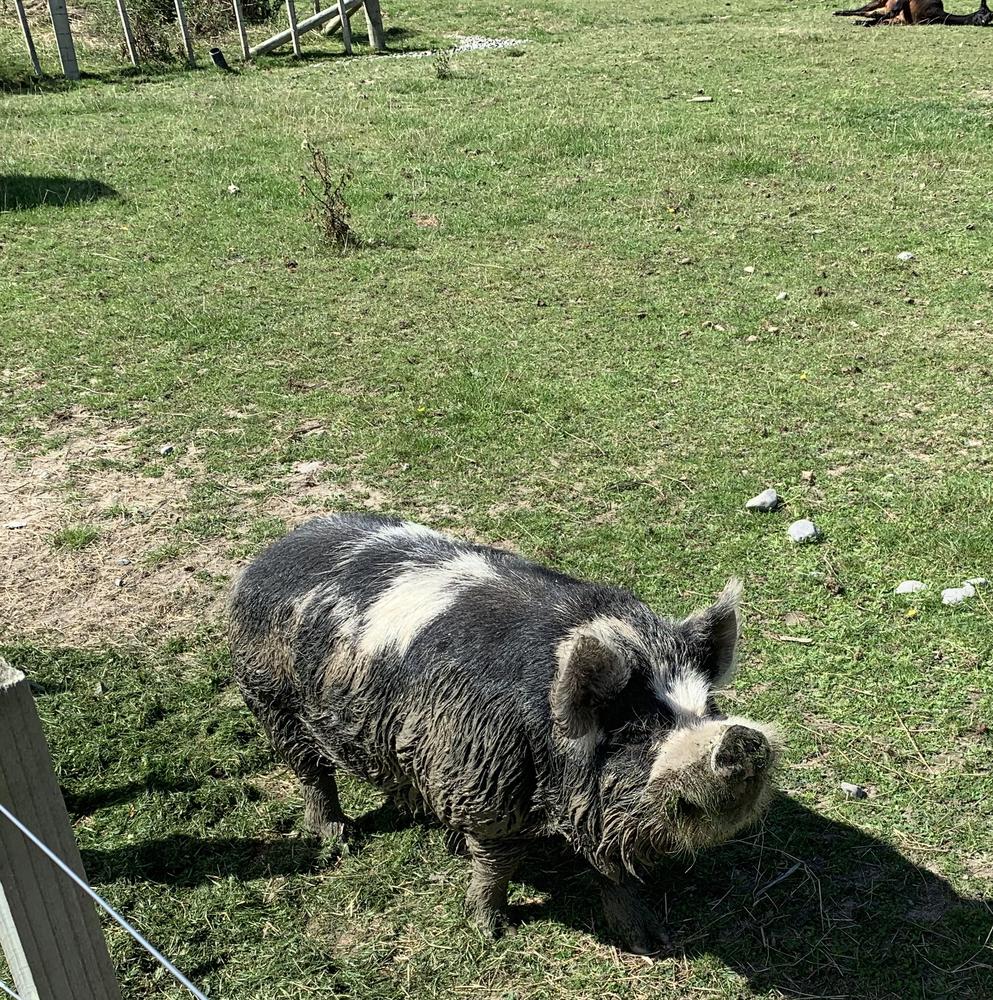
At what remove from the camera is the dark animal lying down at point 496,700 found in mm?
3133

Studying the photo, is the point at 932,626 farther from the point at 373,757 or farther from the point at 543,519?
the point at 373,757

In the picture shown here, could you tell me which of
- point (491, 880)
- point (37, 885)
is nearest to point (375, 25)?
point (491, 880)

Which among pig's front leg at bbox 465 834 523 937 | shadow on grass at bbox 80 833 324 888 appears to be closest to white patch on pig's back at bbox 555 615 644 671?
pig's front leg at bbox 465 834 523 937

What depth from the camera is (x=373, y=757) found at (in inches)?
147

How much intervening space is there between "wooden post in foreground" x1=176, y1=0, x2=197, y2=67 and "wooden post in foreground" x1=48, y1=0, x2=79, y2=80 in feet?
4.73

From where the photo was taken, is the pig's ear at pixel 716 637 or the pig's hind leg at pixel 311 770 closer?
the pig's ear at pixel 716 637

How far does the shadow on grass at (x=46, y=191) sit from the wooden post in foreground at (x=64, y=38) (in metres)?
4.29

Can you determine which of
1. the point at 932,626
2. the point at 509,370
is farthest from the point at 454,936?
the point at 509,370

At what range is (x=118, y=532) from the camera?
603cm

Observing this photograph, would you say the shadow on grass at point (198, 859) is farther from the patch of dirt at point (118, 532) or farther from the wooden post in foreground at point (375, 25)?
the wooden post in foreground at point (375, 25)

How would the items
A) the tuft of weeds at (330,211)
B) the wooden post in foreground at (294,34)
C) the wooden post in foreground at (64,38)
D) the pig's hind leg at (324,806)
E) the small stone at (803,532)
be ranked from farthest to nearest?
the wooden post in foreground at (294,34) < the wooden post in foreground at (64,38) < the tuft of weeds at (330,211) < the small stone at (803,532) < the pig's hind leg at (324,806)

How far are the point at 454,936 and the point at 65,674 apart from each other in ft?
7.14

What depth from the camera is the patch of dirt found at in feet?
17.5

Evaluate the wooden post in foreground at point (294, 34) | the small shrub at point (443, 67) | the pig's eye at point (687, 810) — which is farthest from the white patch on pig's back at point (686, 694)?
the wooden post in foreground at point (294, 34)
